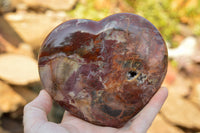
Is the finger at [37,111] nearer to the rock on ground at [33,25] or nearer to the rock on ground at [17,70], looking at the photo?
the rock on ground at [17,70]

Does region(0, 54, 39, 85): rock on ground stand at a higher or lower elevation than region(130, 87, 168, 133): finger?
lower

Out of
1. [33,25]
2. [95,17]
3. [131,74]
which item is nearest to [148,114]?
[131,74]

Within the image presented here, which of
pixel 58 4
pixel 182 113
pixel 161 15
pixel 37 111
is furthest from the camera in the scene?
pixel 58 4

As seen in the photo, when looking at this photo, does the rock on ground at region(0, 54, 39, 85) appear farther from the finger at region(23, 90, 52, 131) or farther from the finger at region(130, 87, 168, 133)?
the finger at region(130, 87, 168, 133)

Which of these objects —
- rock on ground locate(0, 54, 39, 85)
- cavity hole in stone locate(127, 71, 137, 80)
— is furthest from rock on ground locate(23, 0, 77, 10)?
cavity hole in stone locate(127, 71, 137, 80)

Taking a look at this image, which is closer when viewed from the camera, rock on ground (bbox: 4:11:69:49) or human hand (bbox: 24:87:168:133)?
human hand (bbox: 24:87:168:133)

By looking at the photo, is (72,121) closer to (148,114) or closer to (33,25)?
(148,114)

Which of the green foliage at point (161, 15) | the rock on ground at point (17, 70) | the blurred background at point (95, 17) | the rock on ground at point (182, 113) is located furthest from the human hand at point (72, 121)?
the green foliage at point (161, 15)
